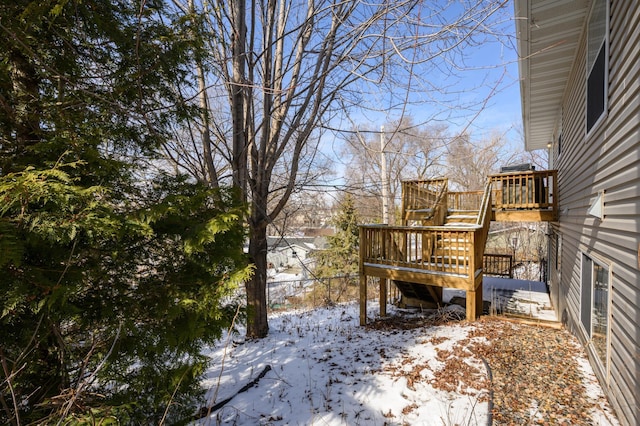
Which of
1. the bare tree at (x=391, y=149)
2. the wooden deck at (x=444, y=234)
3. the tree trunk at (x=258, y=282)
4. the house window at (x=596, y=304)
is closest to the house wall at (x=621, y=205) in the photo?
the house window at (x=596, y=304)

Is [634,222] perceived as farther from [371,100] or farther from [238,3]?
[238,3]

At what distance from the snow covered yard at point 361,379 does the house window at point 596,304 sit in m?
0.47

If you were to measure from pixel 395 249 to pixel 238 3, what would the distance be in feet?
18.0

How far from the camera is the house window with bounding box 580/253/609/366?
3.16m

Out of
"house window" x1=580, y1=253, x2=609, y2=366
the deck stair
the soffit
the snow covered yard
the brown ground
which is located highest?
the soffit

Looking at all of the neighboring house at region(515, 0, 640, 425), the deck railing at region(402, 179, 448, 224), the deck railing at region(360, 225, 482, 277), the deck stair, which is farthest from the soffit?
the deck railing at region(360, 225, 482, 277)

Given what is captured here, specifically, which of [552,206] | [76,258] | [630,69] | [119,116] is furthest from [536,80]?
[76,258]

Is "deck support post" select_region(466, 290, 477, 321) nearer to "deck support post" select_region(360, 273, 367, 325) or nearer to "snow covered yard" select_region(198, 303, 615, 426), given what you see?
"snow covered yard" select_region(198, 303, 615, 426)

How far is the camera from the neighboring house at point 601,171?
2.41 m

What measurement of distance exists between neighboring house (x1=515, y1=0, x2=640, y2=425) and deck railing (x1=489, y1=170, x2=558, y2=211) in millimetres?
2325

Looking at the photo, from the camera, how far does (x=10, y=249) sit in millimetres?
1642

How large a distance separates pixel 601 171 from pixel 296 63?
4.39 metres

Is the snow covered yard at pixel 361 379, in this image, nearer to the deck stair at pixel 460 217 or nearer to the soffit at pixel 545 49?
the soffit at pixel 545 49

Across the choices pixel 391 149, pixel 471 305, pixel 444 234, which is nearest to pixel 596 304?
pixel 471 305
